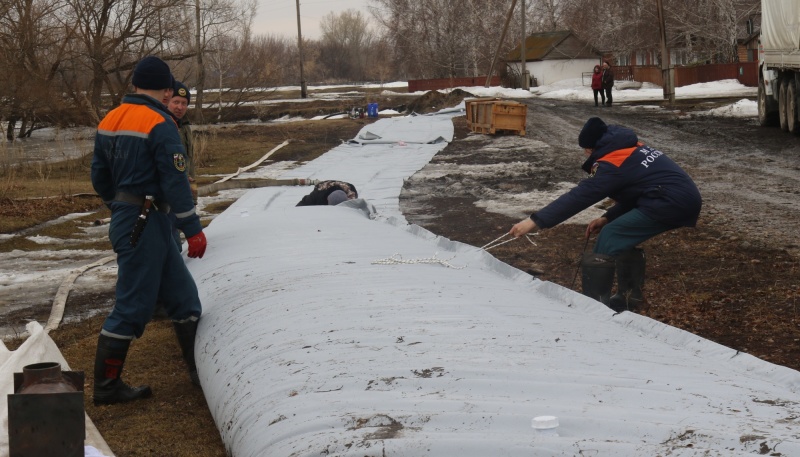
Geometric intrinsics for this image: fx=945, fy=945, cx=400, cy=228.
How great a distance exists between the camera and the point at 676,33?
47.9 meters

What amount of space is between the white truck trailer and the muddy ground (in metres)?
0.60

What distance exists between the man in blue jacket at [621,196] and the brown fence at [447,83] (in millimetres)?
48868

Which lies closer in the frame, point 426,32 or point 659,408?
point 659,408

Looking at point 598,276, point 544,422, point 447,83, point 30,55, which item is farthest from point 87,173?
point 447,83

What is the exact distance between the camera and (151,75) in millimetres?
4254

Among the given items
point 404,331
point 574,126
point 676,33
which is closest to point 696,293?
point 404,331

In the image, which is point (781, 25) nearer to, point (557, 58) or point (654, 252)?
point (654, 252)

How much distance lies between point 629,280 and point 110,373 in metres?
2.91

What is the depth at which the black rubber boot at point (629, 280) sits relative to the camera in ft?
17.7

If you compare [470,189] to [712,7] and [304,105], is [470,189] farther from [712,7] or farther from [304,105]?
[712,7]

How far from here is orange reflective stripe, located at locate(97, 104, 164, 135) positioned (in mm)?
4148

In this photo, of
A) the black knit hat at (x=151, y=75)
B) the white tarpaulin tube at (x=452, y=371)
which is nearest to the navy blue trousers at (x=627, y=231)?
the white tarpaulin tube at (x=452, y=371)

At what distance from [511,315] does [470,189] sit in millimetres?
8246

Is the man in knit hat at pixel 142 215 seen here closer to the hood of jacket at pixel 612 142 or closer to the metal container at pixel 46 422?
the metal container at pixel 46 422
